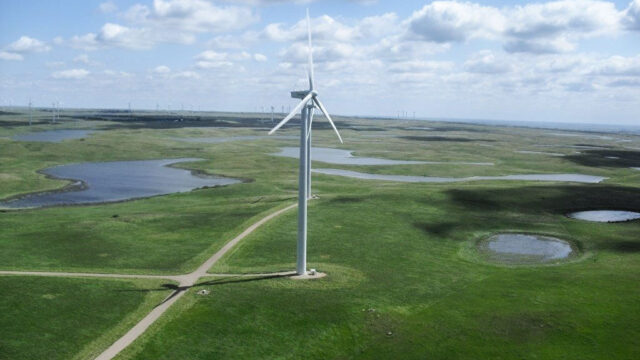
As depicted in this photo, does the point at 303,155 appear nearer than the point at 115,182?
Yes

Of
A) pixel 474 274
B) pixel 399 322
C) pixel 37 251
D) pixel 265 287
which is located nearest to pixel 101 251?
pixel 37 251

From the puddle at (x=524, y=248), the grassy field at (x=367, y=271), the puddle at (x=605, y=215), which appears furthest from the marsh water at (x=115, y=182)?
the puddle at (x=605, y=215)

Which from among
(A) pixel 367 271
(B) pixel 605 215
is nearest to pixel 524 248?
(A) pixel 367 271

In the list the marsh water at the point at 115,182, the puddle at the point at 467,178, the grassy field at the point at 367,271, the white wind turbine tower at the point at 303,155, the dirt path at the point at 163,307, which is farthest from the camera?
the puddle at the point at 467,178

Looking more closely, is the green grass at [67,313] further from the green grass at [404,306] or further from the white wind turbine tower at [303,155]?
the white wind turbine tower at [303,155]

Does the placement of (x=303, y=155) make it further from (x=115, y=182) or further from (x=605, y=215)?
(x=115, y=182)

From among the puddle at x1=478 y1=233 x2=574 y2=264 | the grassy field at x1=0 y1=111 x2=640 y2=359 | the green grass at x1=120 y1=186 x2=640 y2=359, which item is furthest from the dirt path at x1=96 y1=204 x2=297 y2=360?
the puddle at x1=478 y1=233 x2=574 y2=264

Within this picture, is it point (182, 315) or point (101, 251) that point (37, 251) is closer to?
point (101, 251)

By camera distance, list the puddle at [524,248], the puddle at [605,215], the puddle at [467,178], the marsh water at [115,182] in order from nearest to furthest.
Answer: the puddle at [524,248] → the puddle at [605,215] → the marsh water at [115,182] → the puddle at [467,178]
